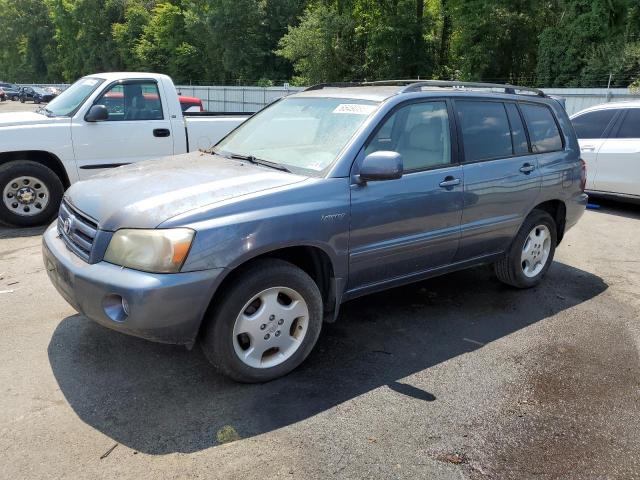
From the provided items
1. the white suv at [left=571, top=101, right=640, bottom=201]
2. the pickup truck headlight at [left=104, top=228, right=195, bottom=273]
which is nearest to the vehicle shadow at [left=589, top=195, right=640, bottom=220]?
the white suv at [left=571, top=101, right=640, bottom=201]

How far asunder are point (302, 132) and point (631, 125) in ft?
22.0

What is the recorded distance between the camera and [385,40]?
2805 centimetres

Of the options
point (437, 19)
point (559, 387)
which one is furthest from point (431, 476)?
point (437, 19)

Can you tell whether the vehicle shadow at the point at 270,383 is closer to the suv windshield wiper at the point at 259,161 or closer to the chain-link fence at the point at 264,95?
the suv windshield wiper at the point at 259,161

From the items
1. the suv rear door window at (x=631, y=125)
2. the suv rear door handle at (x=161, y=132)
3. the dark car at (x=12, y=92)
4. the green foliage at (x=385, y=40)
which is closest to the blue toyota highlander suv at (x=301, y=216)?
the suv rear door handle at (x=161, y=132)

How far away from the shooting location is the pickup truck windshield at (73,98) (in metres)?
7.19

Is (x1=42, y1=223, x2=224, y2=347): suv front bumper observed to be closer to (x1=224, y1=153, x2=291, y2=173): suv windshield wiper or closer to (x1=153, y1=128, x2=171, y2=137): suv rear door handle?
(x1=224, y1=153, x2=291, y2=173): suv windshield wiper

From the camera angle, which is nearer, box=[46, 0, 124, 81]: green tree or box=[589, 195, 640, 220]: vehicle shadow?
box=[589, 195, 640, 220]: vehicle shadow

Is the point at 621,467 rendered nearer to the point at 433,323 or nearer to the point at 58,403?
the point at 433,323

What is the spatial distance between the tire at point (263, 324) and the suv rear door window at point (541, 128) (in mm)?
2750

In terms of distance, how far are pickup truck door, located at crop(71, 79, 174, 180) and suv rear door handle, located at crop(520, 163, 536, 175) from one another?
4.72 m

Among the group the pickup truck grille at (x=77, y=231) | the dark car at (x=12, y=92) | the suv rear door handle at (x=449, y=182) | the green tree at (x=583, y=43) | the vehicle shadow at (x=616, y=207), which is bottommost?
the dark car at (x=12, y=92)

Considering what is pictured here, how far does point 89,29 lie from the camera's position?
5859cm

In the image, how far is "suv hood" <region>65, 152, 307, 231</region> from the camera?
3.17 meters
